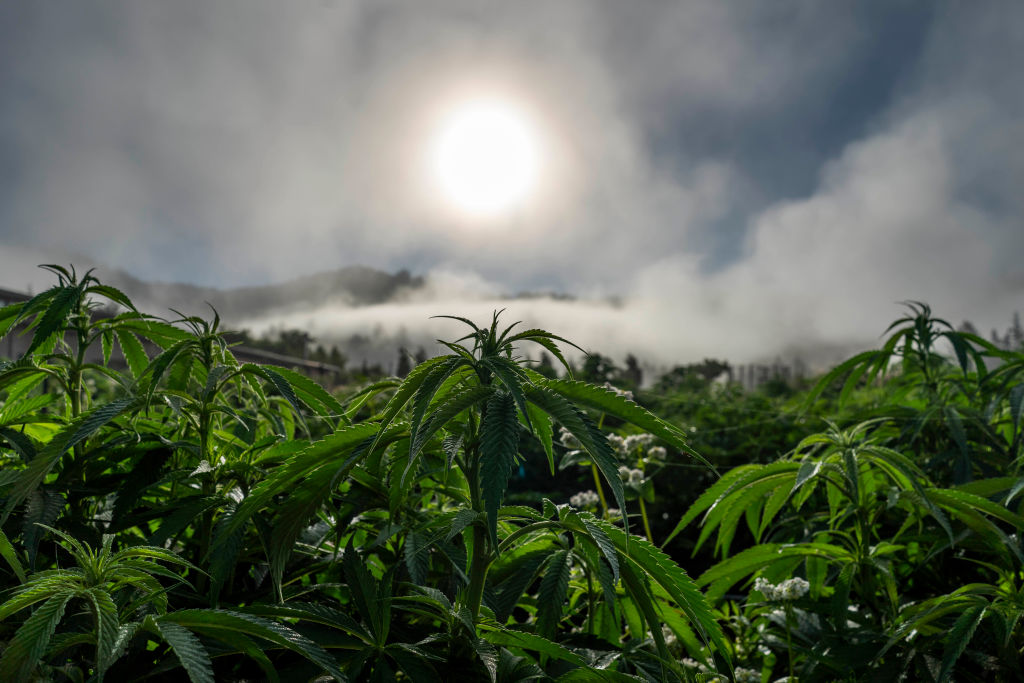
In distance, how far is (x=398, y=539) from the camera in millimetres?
1203

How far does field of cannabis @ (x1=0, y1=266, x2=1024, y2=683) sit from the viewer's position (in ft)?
2.48

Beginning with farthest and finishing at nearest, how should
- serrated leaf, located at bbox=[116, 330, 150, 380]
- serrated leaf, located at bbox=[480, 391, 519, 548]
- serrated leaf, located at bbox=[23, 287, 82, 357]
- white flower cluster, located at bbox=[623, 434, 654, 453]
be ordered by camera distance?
white flower cluster, located at bbox=[623, 434, 654, 453] → serrated leaf, located at bbox=[116, 330, 150, 380] → serrated leaf, located at bbox=[23, 287, 82, 357] → serrated leaf, located at bbox=[480, 391, 519, 548]

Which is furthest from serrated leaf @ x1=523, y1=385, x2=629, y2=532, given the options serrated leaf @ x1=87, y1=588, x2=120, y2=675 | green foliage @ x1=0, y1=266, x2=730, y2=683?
serrated leaf @ x1=87, y1=588, x2=120, y2=675

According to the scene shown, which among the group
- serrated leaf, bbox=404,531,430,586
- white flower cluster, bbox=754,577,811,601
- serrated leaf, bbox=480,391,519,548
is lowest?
white flower cluster, bbox=754,577,811,601

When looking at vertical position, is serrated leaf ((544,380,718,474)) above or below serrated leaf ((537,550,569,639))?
above

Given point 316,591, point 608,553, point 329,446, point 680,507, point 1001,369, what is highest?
point 1001,369

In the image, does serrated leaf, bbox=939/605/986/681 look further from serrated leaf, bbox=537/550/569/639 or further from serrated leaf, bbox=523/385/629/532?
serrated leaf, bbox=523/385/629/532

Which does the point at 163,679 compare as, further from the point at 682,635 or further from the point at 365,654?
the point at 682,635

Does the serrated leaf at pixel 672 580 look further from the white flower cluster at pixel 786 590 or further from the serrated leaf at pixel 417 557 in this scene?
the white flower cluster at pixel 786 590

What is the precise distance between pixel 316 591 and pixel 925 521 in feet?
4.63

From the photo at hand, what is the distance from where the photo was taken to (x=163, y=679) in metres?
0.91

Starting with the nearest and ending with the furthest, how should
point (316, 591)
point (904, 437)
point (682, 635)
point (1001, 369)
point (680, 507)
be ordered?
point (682, 635)
point (316, 591)
point (1001, 369)
point (904, 437)
point (680, 507)

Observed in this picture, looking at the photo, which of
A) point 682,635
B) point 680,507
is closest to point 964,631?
point 682,635

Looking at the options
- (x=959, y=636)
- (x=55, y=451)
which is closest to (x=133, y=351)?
(x=55, y=451)
